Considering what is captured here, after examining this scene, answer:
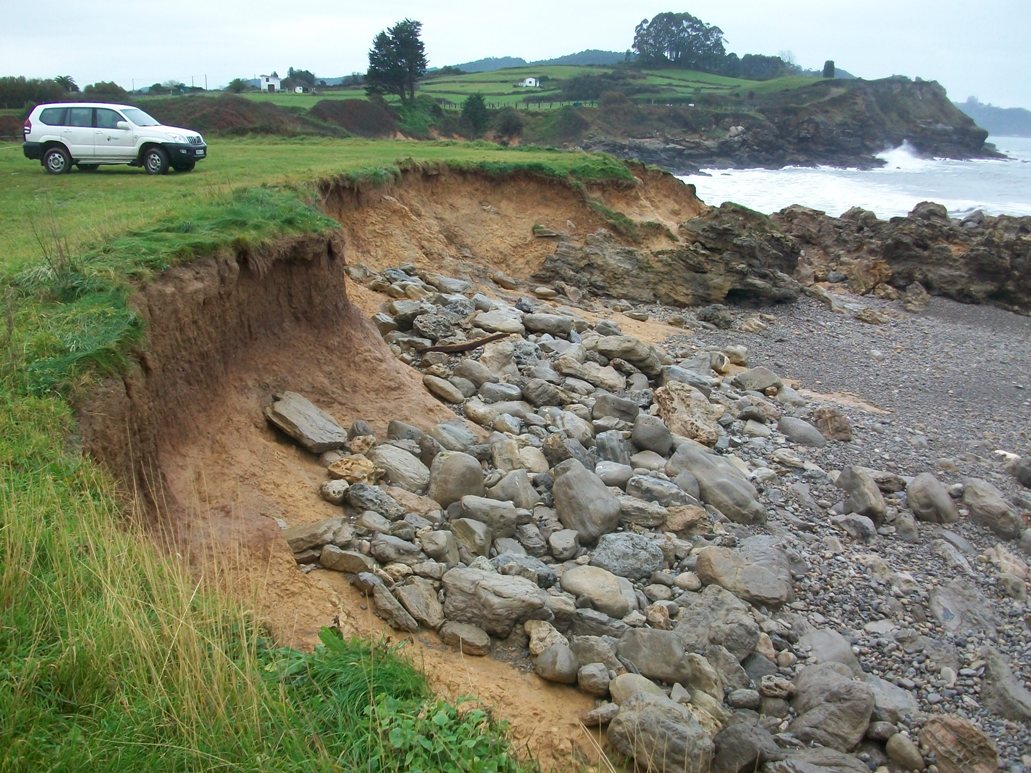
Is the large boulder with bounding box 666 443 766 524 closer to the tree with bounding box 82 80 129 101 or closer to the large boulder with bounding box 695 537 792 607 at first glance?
the large boulder with bounding box 695 537 792 607

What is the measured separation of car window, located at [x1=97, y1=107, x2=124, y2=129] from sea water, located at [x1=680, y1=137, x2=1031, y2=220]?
29.9 metres

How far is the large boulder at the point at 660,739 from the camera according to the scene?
4816mm

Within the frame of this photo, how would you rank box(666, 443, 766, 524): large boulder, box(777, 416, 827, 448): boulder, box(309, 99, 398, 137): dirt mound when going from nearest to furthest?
box(666, 443, 766, 524): large boulder < box(777, 416, 827, 448): boulder < box(309, 99, 398, 137): dirt mound

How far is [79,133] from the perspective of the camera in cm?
1700

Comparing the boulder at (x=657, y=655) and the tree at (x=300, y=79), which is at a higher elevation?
the tree at (x=300, y=79)

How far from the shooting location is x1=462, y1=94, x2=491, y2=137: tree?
186 ft

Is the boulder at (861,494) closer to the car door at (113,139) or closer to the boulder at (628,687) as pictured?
the boulder at (628,687)

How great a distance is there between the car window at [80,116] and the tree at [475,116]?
41523mm

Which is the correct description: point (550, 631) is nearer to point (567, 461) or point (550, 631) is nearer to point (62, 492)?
point (567, 461)

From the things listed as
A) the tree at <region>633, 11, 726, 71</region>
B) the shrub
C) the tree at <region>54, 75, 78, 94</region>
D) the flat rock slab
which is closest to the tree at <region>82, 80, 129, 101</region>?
the tree at <region>54, 75, 78, 94</region>

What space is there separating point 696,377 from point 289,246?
20.5 ft

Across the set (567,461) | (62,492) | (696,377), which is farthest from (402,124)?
(62,492)

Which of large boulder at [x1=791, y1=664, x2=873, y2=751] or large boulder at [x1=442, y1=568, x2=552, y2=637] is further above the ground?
large boulder at [x1=442, y1=568, x2=552, y2=637]

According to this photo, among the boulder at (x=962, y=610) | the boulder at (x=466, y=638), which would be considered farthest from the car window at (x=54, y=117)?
the boulder at (x=962, y=610)
